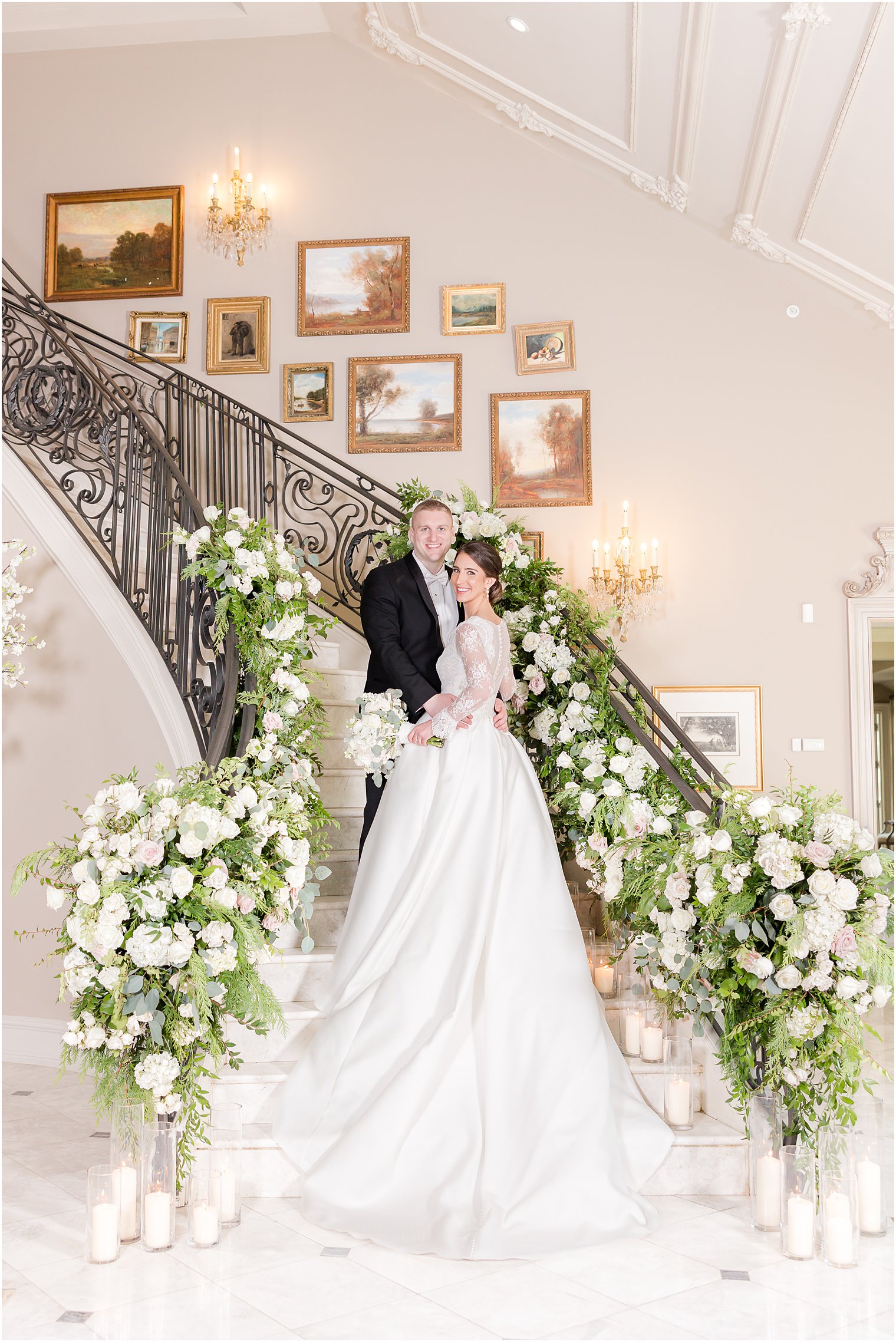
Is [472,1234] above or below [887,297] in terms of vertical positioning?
below

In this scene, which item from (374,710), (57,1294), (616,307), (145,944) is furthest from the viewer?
(616,307)

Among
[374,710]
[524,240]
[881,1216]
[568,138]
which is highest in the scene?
[568,138]

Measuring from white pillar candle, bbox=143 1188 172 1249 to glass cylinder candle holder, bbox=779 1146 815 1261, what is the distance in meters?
1.99

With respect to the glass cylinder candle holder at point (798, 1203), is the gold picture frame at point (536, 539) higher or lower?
higher

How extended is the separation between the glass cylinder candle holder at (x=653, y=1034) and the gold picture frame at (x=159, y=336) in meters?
5.97

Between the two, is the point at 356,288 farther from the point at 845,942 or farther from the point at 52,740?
the point at 845,942

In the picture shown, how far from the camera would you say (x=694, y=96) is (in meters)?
6.31

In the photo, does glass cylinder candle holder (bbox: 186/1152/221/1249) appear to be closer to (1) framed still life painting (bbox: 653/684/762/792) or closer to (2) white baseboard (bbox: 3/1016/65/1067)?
(2) white baseboard (bbox: 3/1016/65/1067)

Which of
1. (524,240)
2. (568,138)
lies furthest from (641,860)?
(568,138)

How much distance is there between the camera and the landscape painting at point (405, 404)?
7.50m

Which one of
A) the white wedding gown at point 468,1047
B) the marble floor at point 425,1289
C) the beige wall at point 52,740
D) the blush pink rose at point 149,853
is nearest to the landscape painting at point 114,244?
the beige wall at point 52,740

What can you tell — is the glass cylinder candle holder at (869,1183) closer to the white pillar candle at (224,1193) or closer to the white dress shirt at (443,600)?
the white pillar candle at (224,1193)

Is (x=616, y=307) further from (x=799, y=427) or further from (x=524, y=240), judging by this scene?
(x=799, y=427)

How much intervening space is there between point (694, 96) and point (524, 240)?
1621 mm
